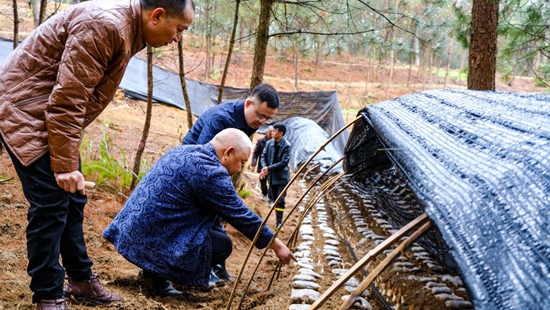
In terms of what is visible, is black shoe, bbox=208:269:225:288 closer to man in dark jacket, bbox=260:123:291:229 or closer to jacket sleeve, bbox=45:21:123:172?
jacket sleeve, bbox=45:21:123:172

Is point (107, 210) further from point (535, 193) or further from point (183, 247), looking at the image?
point (535, 193)

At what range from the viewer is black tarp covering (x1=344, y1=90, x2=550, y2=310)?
1029 millimetres

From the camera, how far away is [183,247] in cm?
225

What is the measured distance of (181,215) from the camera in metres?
2.26

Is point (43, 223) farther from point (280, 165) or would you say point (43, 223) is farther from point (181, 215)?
point (280, 165)

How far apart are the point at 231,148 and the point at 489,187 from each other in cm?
129

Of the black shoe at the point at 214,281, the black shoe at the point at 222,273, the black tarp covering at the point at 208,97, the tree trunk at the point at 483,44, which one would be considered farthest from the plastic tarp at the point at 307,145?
the black shoe at the point at 214,281

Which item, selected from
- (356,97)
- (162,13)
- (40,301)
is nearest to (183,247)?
(40,301)

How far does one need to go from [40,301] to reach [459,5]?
21.7ft

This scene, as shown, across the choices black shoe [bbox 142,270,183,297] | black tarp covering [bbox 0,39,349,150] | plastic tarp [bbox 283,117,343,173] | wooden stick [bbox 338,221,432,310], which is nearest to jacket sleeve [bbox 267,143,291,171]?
plastic tarp [bbox 283,117,343,173]

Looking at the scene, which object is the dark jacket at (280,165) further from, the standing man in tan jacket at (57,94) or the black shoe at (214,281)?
the standing man in tan jacket at (57,94)

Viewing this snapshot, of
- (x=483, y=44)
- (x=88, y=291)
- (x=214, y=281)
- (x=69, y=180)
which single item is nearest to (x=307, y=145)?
(x=483, y=44)

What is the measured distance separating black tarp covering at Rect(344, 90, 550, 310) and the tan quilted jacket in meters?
1.29

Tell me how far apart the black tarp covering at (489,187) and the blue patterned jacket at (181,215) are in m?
0.82
